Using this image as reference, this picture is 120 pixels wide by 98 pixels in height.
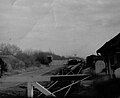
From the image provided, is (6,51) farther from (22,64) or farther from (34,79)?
(34,79)

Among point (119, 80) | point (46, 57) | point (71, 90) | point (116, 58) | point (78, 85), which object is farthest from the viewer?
point (46, 57)

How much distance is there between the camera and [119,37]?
25.1ft

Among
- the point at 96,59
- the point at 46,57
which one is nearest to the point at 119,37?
the point at 96,59

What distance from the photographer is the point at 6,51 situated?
68312 mm

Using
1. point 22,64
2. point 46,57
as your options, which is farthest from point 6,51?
point 22,64

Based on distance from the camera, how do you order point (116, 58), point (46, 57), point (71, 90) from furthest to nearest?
point (46, 57), point (71, 90), point (116, 58)

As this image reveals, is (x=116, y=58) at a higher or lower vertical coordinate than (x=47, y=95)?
higher

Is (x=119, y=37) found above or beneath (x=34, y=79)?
above

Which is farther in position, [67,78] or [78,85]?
[78,85]

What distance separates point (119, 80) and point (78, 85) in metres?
5.30

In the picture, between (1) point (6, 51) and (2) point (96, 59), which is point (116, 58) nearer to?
(2) point (96, 59)

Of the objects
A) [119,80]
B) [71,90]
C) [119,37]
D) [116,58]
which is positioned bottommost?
[71,90]

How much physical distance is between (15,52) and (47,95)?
62.5 meters

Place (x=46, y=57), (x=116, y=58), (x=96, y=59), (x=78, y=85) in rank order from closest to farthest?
1. (x=116, y=58)
2. (x=78, y=85)
3. (x=96, y=59)
4. (x=46, y=57)
